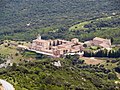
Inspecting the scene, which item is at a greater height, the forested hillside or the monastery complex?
the forested hillside

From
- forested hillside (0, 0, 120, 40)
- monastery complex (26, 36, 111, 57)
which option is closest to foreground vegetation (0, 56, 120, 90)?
monastery complex (26, 36, 111, 57)

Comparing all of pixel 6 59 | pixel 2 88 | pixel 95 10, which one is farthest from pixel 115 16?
pixel 2 88

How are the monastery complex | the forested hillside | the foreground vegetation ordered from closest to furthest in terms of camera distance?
the foreground vegetation, the monastery complex, the forested hillside

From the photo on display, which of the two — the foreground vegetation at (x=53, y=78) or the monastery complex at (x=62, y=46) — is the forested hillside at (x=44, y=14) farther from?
the foreground vegetation at (x=53, y=78)

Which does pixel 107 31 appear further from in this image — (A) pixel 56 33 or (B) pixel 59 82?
(B) pixel 59 82

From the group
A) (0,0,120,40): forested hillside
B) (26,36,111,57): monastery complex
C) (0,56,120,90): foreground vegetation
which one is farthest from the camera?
(0,0,120,40): forested hillside

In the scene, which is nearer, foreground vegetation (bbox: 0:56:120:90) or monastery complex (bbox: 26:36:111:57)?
foreground vegetation (bbox: 0:56:120:90)

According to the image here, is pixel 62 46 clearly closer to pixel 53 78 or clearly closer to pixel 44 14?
pixel 53 78

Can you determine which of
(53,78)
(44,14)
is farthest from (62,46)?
(44,14)

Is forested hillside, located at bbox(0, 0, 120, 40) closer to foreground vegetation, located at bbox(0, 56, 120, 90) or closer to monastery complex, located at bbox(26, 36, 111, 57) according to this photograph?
monastery complex, located at bbox(26, 36, 111, 57)
